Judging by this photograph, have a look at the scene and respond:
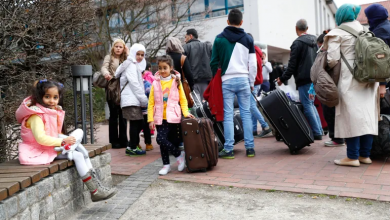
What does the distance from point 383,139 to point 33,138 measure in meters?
3.89

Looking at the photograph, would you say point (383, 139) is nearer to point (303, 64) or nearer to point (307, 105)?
point (307, 105)

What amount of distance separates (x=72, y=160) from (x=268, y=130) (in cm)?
457

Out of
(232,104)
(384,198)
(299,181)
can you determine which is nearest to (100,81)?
(232,104)

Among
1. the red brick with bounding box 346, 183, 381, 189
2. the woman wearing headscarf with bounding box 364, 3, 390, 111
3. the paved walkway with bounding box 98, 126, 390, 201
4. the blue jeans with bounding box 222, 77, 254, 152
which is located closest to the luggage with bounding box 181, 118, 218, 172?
the paved walkway with bounding box 98, 126, 390, 201

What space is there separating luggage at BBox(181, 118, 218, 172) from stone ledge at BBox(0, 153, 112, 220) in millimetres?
1021

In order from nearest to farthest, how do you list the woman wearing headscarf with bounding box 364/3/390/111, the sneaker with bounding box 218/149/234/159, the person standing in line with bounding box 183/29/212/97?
the woman wearing headscarf with bounding box 364/3/390/111, the sneaker with bounding box 218/149/234/159, the person standing in line with bounding box 183/29/212/97

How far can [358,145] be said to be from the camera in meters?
4.60

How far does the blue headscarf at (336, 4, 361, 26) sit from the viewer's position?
4.66 meters

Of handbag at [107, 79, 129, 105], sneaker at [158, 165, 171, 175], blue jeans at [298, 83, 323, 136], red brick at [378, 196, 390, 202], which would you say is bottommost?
red brick at [378, 196, 390, 202]

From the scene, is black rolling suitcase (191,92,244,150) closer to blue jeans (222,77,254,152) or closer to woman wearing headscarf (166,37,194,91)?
blue jeans (222,77,254,152)

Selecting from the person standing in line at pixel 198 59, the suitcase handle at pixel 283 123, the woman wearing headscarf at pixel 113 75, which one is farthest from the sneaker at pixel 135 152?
the suitcase handle at pixel 283 123

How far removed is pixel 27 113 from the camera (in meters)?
3.46

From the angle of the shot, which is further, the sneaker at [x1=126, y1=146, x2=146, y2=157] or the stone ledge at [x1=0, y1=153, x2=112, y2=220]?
the sneaker at [x1=126, y1=146, x2=146, y2=157]

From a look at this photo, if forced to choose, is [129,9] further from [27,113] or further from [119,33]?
[27,113]
